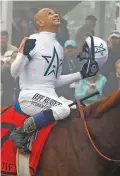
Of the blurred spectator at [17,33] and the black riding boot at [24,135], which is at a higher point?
the blurred spectator at [17,33]

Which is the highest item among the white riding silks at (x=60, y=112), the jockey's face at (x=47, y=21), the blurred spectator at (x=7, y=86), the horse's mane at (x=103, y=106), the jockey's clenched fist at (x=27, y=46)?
the jockey's face at (x=47, y=21)

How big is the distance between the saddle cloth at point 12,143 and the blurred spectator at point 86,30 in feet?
14.8

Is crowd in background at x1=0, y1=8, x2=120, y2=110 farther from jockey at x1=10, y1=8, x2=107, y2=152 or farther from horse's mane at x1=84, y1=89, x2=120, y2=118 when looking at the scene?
horse's mane at x1=84, y1=89, x2=120, y2=118

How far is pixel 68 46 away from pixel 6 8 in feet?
5.69

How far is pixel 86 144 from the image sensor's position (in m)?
4.61

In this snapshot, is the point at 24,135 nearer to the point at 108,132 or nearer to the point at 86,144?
the point at 86,144

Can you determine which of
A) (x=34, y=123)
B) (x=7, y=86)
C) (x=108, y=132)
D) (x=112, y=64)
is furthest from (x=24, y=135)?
(x=7, y=86)

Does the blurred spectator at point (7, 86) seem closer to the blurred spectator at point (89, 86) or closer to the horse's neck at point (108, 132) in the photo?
the blurred spectator at point (89, 86)

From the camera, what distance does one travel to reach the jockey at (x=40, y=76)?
483cm

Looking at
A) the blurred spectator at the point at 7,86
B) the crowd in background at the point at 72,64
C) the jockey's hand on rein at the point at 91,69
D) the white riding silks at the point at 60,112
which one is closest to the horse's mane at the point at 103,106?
the white riding silks at the point at 60,112

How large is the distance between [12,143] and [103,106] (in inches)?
41.8

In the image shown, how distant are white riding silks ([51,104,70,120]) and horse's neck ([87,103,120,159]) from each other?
0.95ft

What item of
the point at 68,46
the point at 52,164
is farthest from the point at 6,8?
the point at 52,164

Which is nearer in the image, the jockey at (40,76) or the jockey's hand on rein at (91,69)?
the jockey at (40,76)
